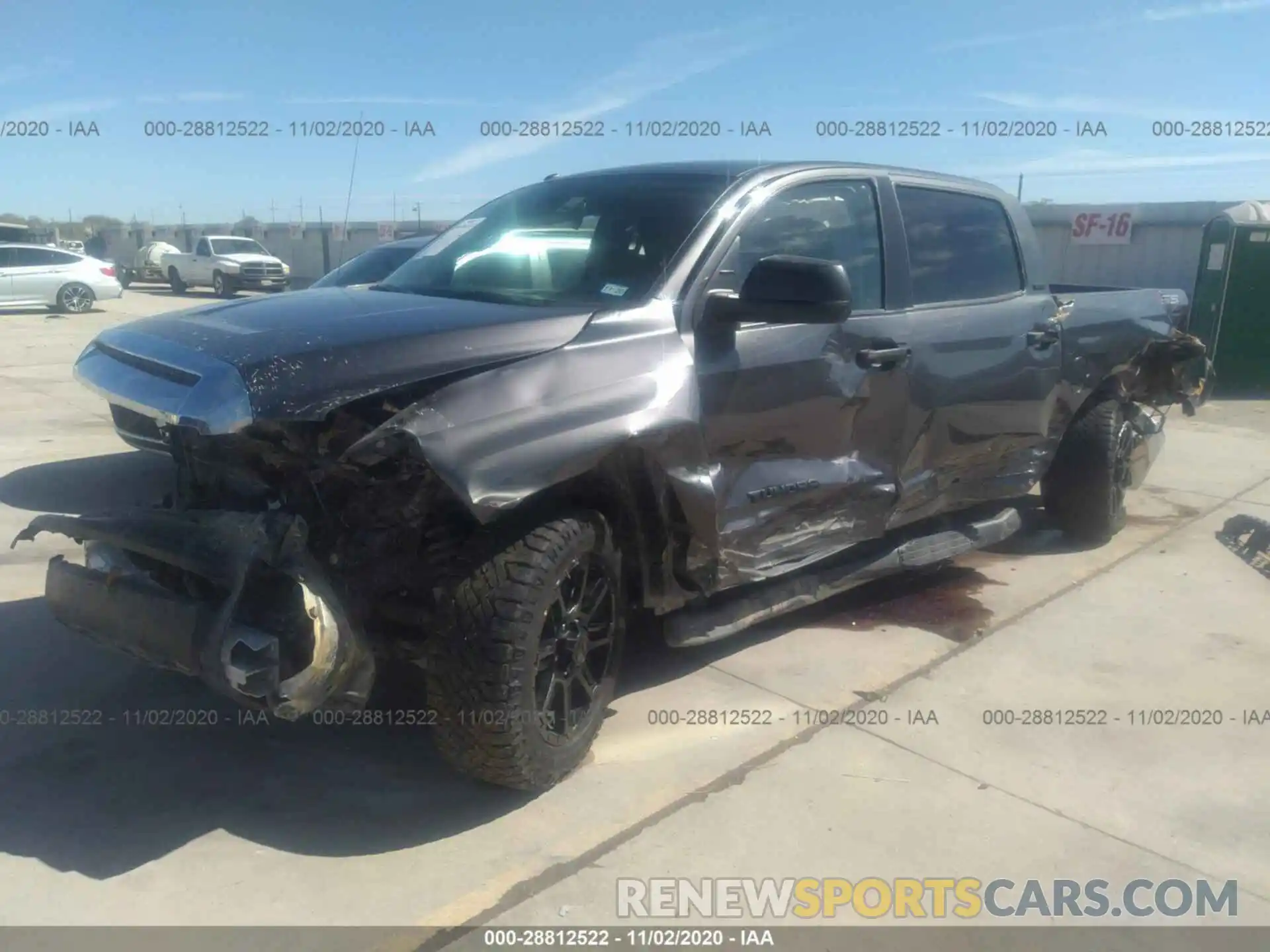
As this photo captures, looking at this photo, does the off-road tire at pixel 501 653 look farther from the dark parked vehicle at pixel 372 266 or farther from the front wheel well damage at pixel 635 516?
the dark parked vehicle at pixel 372 266

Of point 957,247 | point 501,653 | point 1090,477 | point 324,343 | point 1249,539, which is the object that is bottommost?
point 1249,539

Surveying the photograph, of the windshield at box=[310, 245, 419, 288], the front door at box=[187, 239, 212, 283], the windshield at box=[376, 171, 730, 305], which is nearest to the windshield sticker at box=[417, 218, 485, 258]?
the windshield at box=[376, 171, 730, 305]

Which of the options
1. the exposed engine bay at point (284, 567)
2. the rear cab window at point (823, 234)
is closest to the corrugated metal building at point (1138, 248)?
the rear cab window at point (823, 234)

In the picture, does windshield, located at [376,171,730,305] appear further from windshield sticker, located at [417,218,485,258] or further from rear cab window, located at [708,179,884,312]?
rear cab window, located at [708,179,884,312]

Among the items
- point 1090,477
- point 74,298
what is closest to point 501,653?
point 1090,477

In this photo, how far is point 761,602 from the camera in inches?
→ 159

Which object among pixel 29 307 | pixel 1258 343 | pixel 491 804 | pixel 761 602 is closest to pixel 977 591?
pixel 761 602

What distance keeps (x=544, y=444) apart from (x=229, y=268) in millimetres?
27472

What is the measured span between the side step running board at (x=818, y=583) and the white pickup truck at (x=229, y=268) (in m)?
26.0

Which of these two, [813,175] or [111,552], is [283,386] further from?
[813,175]

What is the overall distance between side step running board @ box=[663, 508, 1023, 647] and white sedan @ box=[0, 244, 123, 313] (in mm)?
21832

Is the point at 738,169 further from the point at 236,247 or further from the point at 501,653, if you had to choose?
the point at 236,247

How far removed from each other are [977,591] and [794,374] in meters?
2.07

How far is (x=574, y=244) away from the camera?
13.0 ft
